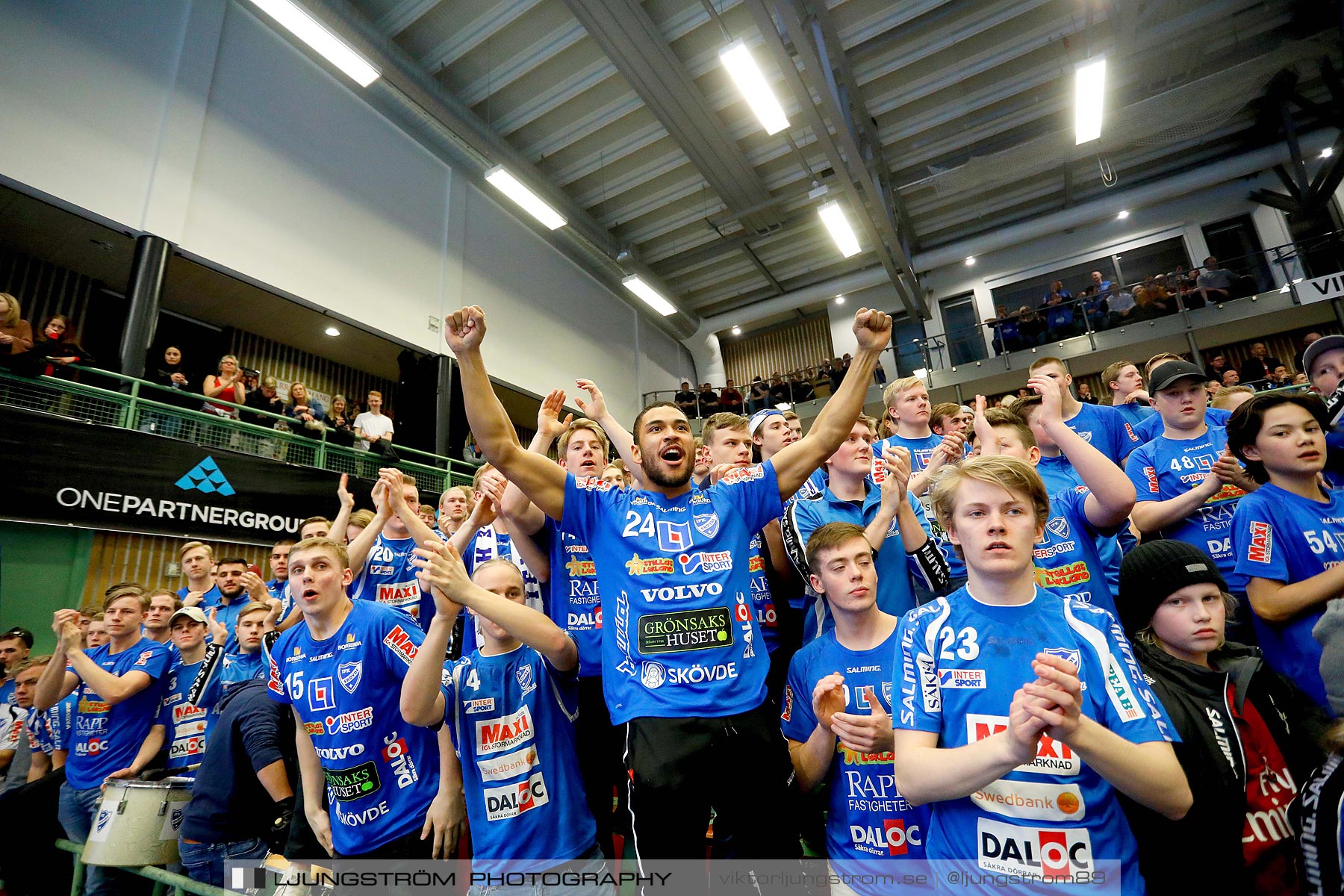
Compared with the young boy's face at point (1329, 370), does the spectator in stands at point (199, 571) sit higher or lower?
lower

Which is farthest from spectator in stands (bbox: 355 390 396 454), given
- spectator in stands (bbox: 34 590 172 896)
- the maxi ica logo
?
spectator in stands (bbox: 34 590 172 896)

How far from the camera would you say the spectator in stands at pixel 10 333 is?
19.9ft

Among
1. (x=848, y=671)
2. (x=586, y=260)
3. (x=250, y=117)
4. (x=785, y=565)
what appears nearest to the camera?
(x=848, y=671)

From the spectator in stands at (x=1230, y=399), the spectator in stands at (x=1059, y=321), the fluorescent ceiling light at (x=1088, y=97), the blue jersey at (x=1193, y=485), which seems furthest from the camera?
the spectator in stands at (x=1059, y=321)

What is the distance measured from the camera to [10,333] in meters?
6.15

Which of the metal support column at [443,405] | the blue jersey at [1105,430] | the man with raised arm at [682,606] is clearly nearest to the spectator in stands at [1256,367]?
the blue jersey at [1105,430]

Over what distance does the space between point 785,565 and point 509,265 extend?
12.6 meters

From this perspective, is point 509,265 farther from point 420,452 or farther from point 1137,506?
point 1137,506

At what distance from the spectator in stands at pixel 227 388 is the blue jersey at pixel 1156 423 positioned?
32.9 feet

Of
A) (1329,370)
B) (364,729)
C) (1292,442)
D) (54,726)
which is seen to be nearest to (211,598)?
(54,726)

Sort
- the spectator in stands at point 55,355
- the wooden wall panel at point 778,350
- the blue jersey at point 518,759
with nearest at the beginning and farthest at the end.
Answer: the blue jersey at point 518,759 → the spectator in stands at point 55,355 → the wooden wall panel at point 778,350

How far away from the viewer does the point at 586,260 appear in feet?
54.5

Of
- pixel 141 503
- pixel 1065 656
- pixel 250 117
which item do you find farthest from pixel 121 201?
pixel 1065 656

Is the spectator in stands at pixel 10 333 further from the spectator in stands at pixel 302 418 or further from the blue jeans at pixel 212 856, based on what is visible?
the blue jeans at pixel 212 856
